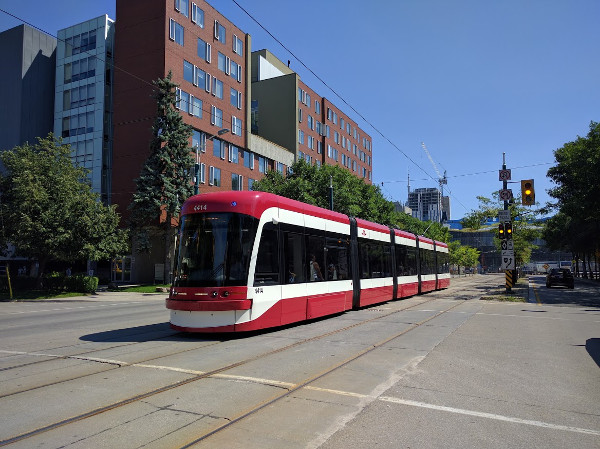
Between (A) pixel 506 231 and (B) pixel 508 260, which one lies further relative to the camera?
(B) pixel 508 260

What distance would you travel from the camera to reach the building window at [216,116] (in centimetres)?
4403

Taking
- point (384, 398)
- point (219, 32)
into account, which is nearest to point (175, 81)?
point (219, 32)

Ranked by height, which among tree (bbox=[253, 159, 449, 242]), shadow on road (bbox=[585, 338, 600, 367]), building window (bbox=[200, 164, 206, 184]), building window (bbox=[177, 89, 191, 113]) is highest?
building window (bbox=[177, 89, 191, 113])

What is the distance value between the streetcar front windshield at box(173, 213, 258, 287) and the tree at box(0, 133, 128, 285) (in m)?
21.4

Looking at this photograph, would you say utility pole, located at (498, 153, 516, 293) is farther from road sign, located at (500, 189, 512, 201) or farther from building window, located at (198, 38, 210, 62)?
building window, located at (198, 38, 210, 62)

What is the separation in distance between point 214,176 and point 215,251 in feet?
114

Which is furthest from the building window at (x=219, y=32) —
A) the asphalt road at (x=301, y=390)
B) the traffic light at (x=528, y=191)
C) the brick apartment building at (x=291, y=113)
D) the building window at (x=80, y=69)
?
the asphalt road at (x=301, y=390)

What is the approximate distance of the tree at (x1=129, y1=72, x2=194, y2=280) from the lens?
3450 centimetres

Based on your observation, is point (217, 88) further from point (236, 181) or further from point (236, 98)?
point (236, 181)

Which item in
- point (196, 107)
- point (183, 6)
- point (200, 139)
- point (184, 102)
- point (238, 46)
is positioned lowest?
point (200, 139)

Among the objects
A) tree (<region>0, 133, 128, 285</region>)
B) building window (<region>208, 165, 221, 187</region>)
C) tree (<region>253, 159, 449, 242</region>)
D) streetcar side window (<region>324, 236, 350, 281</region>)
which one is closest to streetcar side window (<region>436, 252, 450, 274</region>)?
tree (<region>253, 159, 449, 242</region>)

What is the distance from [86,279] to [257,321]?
25.2 meters

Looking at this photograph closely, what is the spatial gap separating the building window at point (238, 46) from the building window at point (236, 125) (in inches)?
304

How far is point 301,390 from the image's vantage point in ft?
19.3
